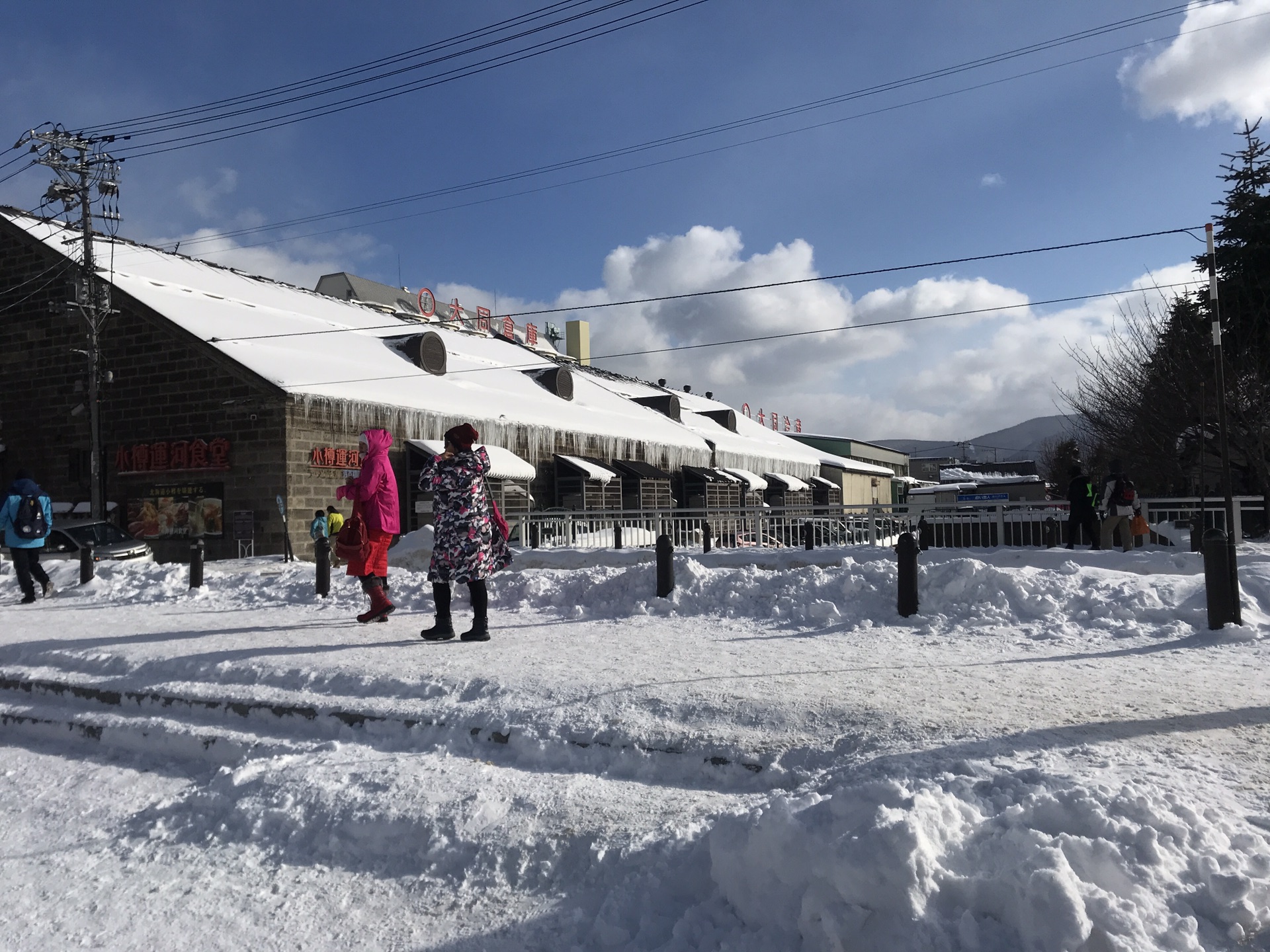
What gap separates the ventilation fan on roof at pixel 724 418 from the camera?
151 ft

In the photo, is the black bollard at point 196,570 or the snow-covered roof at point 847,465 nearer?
the black bollard at point 196,570

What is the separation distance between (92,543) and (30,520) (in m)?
5.92

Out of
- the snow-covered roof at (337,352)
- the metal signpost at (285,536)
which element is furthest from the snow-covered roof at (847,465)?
the metal signpost at (285,536)

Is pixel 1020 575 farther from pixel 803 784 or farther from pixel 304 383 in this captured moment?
pixel 304 383

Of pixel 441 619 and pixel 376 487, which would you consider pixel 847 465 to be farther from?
pixel 441 619

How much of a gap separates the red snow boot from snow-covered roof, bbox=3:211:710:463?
43.1 ft

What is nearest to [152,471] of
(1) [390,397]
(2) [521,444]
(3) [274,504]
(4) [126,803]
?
(3) [274,504]

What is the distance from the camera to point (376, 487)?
8.55m

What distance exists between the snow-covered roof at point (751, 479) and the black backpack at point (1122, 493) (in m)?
24.4

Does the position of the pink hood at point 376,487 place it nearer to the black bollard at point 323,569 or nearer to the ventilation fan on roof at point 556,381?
the black bollard at point 323,569

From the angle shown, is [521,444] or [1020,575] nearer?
A: [1020,575]

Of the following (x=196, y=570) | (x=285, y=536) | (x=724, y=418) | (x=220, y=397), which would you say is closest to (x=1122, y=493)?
(x=196, y=570)

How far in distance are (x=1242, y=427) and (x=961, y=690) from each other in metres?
22.8

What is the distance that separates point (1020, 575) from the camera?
27.1 ft
